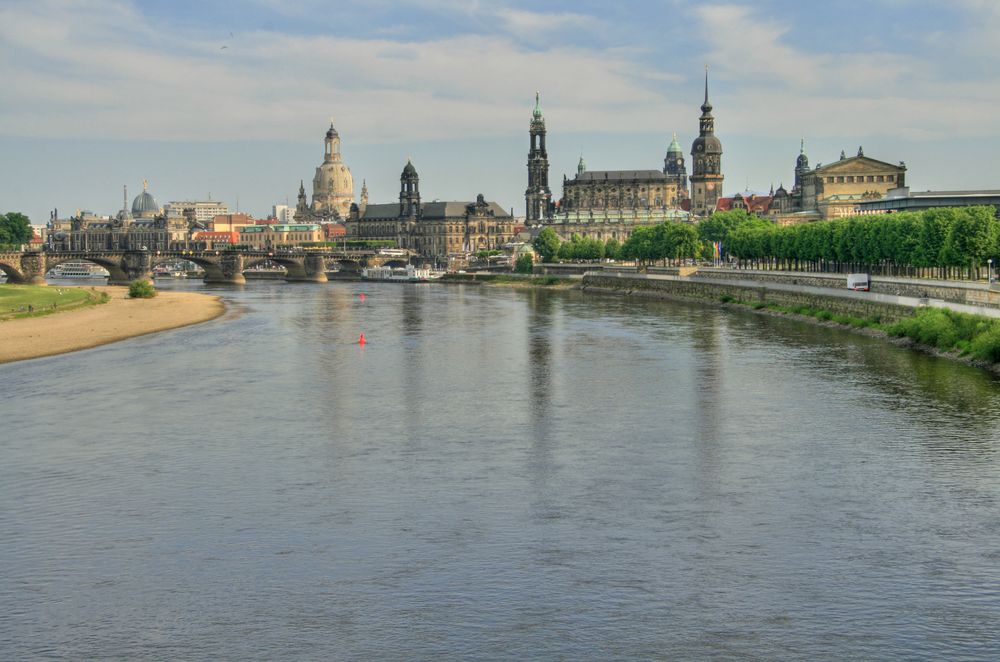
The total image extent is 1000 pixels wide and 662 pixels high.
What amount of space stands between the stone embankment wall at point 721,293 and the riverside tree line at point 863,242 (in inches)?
360

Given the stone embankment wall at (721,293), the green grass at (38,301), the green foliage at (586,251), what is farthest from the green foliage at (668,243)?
the green grass at (38,301)

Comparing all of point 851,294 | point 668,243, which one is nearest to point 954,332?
point 851,294

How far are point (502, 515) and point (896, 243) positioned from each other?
7308cm

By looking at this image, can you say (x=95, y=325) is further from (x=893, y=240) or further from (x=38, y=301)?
(x=893, y=240)

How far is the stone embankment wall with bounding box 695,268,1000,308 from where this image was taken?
58.2 m

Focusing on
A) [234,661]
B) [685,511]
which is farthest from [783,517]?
[234,661]

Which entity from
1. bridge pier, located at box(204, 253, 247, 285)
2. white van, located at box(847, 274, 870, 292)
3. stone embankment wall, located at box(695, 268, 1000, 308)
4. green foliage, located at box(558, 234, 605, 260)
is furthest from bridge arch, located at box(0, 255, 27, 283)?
white van, located at box(847, 274, 870, 292)

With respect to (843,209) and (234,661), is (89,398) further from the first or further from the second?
(843,209)

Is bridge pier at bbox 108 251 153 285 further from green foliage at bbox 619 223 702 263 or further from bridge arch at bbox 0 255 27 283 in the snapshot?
green foliage at bbox 619 223 702 263

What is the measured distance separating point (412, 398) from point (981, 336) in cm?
2415

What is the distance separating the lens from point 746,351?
5828 cm

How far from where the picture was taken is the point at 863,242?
97000mm

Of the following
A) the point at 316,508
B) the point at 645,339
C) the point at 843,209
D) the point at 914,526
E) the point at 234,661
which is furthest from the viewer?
the point at 843,209

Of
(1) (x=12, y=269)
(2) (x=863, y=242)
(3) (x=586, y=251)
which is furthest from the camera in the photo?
(3) (x=586, y=251)
